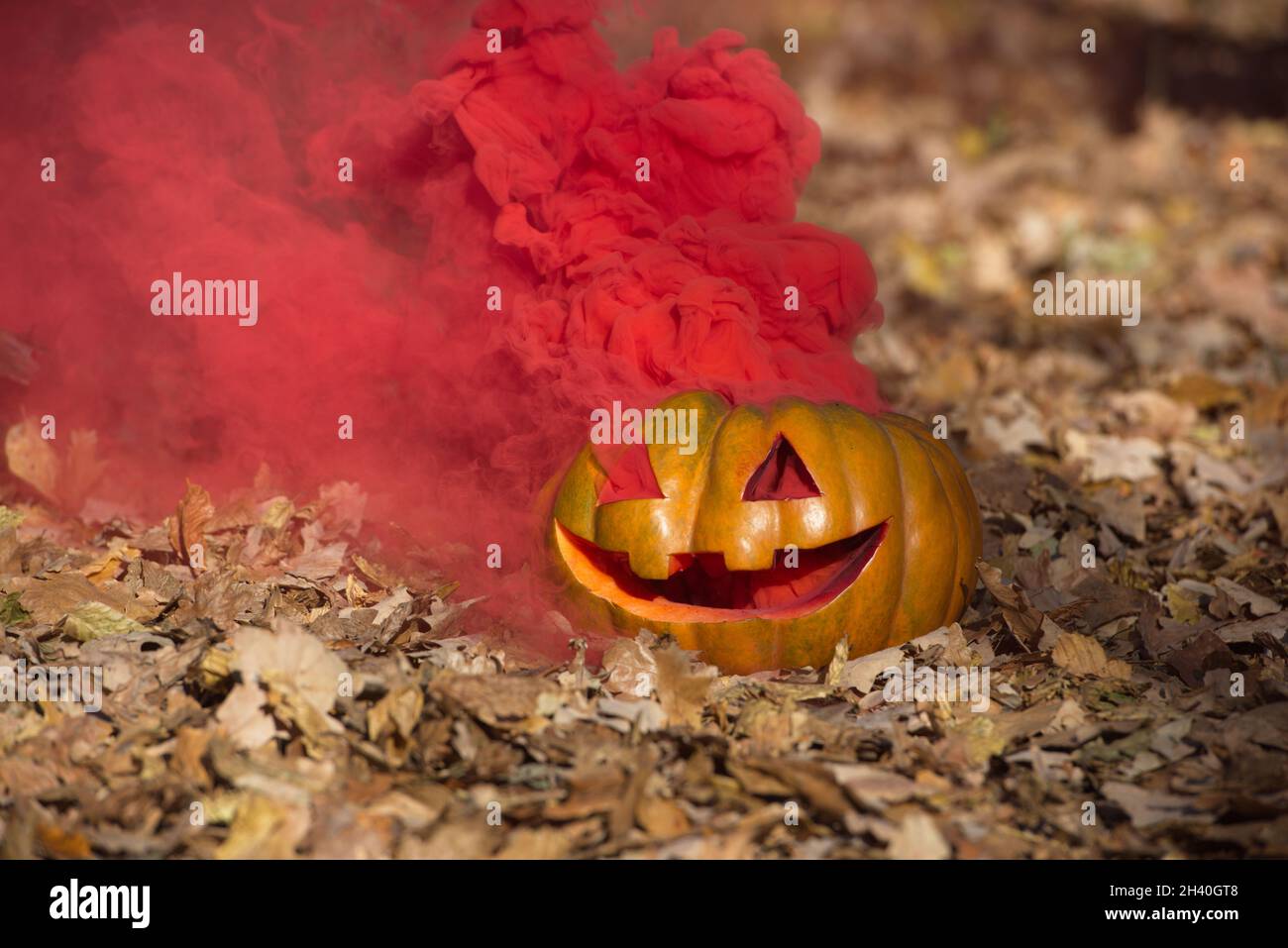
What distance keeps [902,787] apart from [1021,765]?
0.35m

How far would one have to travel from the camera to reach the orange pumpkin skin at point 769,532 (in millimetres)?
3133

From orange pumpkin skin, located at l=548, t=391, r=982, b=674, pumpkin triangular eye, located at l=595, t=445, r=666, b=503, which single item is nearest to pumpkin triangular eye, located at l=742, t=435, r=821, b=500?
orange pumpkin skin, located at l=548, t=391, r=982, b=674

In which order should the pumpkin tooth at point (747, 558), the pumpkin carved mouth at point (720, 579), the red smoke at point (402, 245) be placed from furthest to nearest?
the red smoke at point (402, 245) → the pumpkin carved mouth at point (720, 579) → the pumpkin tooth at point (747, 558)

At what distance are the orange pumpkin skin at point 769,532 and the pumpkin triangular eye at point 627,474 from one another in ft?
0.06

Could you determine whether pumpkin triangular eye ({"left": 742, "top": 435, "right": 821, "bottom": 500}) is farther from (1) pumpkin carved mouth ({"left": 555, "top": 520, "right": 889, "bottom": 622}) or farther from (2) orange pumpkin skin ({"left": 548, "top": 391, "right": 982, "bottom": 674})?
(1) pumpkin carved mouth ({"left": 555, "top": 520, "right": 889, "bottom": 622})

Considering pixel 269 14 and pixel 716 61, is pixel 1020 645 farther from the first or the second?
pixel 269 14

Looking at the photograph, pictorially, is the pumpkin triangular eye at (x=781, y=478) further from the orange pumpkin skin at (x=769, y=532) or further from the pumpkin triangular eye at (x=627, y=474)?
the pumpkin triangular eye at (x=627, y=474)

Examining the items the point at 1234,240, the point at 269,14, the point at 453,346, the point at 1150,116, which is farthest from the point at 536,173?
the point at 1150,116

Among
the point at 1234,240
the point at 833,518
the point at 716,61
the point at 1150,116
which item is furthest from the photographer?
the point at 1150,116

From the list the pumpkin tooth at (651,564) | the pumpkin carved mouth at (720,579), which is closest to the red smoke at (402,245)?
the pumpkin carved mouth at (720,579)

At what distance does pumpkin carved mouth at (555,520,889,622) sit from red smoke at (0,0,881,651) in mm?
259

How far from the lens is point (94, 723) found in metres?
2.62

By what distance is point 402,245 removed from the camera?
4180mm

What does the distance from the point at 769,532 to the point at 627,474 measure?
1.28ft
